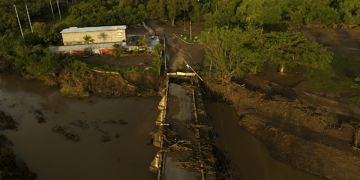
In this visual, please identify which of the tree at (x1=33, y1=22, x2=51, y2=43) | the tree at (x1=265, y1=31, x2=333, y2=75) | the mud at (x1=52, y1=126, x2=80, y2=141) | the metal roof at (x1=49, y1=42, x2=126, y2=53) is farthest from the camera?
the tree at (x1=33, y1=22, x2=51, y2=43)

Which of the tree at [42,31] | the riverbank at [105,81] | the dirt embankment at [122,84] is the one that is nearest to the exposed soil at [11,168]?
the riverbank at [105,81]

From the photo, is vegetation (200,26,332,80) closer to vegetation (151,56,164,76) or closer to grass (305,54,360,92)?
grass (305,54,360,92)

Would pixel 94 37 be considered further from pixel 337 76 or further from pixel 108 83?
pixel 337 76

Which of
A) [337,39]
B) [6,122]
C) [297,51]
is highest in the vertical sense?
[297,51]

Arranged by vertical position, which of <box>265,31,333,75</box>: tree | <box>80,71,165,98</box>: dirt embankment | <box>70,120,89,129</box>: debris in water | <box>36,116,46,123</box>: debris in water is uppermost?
<box>265,31,333,75</box>: tree

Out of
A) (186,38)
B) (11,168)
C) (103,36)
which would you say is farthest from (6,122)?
(186,38)

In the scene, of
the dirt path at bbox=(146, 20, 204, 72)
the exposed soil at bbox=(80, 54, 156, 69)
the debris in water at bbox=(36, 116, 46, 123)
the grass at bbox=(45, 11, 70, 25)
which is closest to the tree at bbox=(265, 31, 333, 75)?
the dirt path at bbox=(146, 20, 204, 72)

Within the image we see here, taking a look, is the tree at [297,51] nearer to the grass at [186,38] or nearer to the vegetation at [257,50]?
the vegetation at [257,50]
